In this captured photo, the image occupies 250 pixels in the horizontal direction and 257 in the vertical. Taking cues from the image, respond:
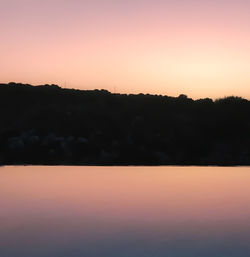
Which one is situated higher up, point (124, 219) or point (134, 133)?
point (124, 219)

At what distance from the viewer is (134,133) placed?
6525 centimetres

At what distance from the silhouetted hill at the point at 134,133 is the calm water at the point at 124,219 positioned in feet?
96.0

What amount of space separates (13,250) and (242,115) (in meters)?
63.8

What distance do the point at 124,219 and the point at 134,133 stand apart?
165 ft

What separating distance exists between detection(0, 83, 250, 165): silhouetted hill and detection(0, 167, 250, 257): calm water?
29.3 m

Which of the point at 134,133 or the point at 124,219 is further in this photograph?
the point at 134,133

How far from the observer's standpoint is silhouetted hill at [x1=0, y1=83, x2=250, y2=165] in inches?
2167

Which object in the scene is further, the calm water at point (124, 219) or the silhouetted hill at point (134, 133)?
the silhouetted hill at point (134, 133)

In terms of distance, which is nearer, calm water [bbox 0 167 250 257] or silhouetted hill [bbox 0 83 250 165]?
calm water [bbox 0 167 250 257]

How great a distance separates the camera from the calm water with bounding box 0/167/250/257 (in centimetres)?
1082

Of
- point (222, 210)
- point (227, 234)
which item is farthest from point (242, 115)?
point (227, 234)

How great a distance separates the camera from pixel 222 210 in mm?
17078

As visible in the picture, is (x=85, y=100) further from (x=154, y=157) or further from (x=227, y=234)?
(x=227, y=234)

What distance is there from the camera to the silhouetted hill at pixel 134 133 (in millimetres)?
55031
